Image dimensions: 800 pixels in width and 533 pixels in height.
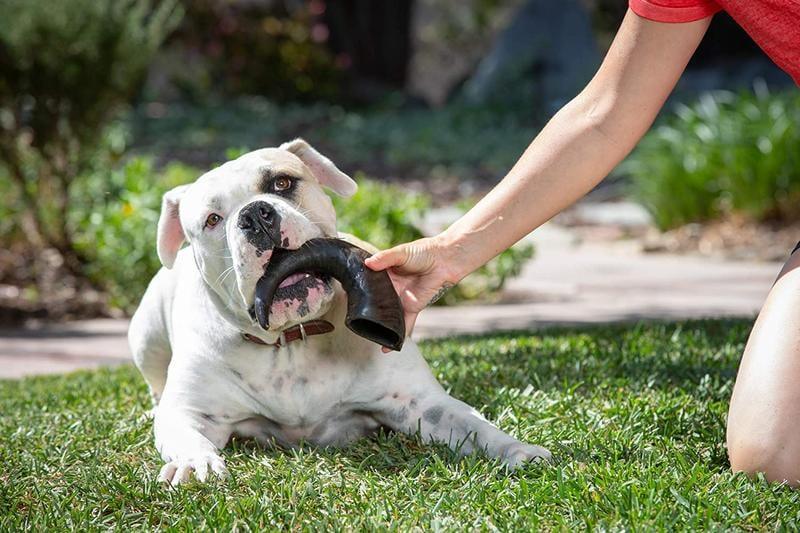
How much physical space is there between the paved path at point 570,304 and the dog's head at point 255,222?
258 cm

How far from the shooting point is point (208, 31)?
19.6m

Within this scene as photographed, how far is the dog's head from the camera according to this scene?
125 inches

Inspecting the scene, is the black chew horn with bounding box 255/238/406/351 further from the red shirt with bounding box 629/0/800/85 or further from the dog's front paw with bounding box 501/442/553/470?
the red shirt with bounding box 629/0/800/85

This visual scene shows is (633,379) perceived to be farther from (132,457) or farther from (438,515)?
(132,457)

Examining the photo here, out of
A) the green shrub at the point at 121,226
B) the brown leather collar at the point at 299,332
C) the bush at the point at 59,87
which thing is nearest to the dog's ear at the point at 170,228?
the brown leather collar at the point at 299,332

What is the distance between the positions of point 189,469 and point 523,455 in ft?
2.96

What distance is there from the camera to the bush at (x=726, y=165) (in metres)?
9.61

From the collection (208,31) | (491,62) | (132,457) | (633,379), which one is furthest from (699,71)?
(132,457)

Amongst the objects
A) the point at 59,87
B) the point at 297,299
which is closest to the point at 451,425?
the point at 297,299

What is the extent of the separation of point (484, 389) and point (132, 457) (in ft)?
4.04

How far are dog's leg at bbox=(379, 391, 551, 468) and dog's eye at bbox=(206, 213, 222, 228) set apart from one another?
29.3 inches

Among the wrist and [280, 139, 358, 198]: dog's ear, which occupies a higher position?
[280, 139, 358, 198]: dog's ear

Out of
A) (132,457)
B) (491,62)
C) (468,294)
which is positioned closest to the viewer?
(132,457)

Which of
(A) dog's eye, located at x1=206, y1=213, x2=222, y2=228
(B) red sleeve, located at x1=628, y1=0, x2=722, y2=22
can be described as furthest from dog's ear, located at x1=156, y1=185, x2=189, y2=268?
(B) red sleeve, located at x1=628, y1=0, x2=722, y2=22
